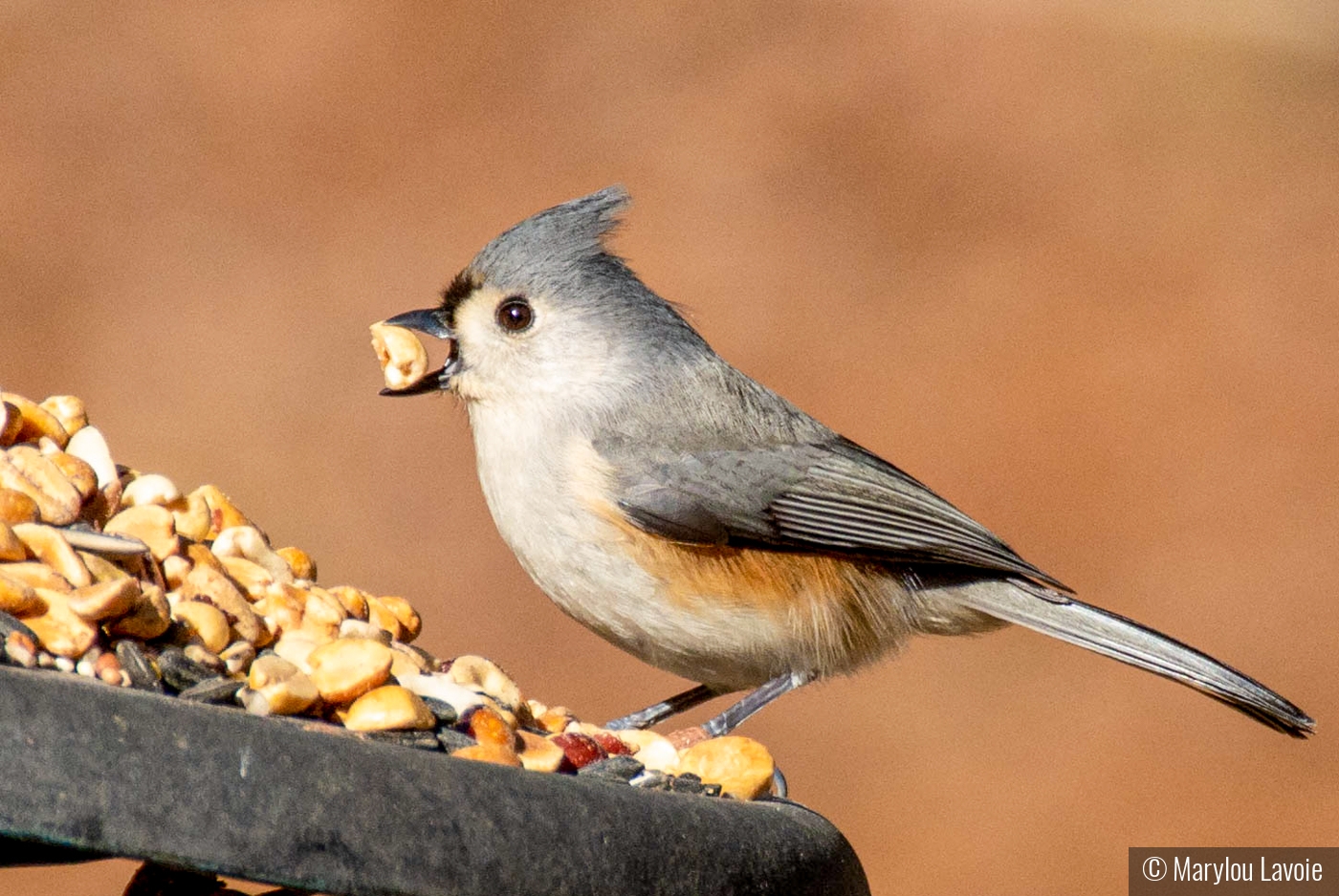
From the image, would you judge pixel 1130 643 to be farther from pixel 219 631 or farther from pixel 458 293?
pixel 219 631

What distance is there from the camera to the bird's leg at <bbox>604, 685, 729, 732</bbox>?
290 cm

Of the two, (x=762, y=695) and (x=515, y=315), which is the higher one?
(x=515, y=315)

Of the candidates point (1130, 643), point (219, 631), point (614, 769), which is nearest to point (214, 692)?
point (219, 631)

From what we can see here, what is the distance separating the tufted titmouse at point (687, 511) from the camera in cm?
261

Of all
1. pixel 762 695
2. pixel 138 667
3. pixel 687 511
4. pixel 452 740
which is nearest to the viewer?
pixel 138 667

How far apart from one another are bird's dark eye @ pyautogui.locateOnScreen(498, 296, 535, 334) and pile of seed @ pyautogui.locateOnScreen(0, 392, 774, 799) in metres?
0.90

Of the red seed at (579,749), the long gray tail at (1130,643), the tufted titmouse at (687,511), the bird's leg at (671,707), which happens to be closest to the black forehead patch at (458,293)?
the tufted titmouse at (687,511)

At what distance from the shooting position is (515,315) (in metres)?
2.86

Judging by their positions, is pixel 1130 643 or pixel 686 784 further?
pixel 1130 643

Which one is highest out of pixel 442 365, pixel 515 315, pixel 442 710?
pixel 515 315

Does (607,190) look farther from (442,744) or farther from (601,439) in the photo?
(442,744)

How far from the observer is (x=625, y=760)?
1667mm

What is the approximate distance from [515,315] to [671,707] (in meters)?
0.87

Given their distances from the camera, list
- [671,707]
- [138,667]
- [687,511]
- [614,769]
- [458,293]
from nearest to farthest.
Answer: [138,667] < [614,769] < [687,511] < [458,293] < [671,707]
